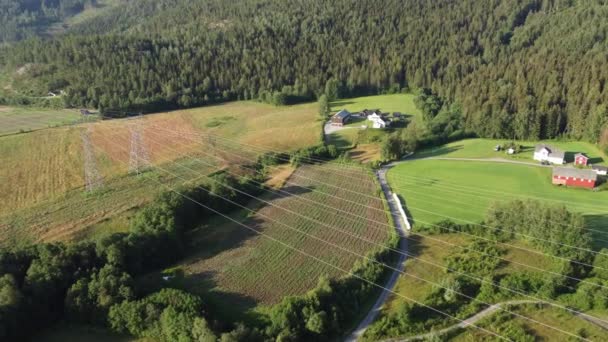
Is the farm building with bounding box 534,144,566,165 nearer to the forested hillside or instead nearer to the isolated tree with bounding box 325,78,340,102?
the forested hillside

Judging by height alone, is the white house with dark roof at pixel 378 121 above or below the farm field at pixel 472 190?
above

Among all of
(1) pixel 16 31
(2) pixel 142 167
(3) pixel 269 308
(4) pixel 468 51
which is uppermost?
(1) pixel 16 31

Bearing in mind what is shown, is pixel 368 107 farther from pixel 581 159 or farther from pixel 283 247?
pixel 283 247

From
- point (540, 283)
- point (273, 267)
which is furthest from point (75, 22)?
point (540, 283)

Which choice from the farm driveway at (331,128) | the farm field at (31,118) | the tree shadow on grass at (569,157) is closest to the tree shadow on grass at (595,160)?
the tree shadow on grass at (569,157)

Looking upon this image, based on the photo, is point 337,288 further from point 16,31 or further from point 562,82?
point 16,31

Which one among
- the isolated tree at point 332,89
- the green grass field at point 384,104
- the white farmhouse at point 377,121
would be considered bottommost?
the white farmhouse at point 377,121

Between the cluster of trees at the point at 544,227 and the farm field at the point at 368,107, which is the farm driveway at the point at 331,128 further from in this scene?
the cluster of trees at the point at 544,227
